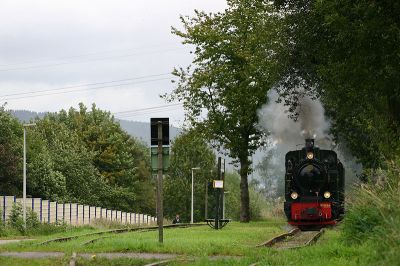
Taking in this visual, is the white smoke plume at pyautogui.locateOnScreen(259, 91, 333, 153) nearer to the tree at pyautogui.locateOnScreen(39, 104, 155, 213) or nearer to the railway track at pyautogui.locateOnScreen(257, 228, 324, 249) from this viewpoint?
the railway track at pyautogui.locateOnScreen(257, 228, 324, 249)

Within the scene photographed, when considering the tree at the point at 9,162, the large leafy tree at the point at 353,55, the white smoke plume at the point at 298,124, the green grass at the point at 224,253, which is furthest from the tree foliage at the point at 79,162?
the green grass at the point at 224,253

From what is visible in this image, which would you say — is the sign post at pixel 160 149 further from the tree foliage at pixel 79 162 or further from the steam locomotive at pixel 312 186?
the tree foliage at pixel 79 162

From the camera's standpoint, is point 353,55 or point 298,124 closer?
point 353,55

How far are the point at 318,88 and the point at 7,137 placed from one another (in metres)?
31.4

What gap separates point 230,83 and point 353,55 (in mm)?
24903

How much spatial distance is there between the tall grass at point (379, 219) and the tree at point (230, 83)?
87.9 feet

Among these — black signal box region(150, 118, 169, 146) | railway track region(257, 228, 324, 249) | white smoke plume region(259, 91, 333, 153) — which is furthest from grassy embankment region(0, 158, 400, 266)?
white smoke plume region(259, 91, 333, 153)

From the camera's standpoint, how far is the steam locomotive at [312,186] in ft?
108

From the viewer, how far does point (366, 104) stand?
30.1 m

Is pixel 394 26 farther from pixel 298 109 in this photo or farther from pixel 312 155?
pixel 298 109

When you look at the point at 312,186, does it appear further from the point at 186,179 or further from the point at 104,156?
the point at 186,179

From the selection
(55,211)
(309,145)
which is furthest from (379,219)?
(55,211)

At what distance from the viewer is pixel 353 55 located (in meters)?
25.3

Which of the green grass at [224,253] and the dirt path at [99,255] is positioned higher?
the green grass at [224,253]
